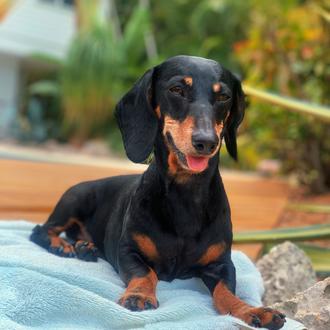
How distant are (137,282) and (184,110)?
55cm

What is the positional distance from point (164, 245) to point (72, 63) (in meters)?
12.9

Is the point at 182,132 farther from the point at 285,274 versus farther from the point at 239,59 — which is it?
the point at 239,59

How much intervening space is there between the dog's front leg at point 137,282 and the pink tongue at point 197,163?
1.21ft

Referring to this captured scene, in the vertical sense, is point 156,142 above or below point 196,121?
below

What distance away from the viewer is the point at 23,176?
24.2 feet

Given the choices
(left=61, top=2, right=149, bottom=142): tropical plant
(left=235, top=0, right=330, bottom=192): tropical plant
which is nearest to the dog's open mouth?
(left=235, top=0, right=330, bottom=192): tropical plant

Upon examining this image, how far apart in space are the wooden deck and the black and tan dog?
4.78 ft

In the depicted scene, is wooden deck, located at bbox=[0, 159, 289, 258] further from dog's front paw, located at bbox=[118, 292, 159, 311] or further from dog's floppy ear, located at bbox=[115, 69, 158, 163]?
dog's front paw, located at bbox=[118, 292, 159, 311]

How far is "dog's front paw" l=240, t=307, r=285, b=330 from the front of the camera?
5.99 ft

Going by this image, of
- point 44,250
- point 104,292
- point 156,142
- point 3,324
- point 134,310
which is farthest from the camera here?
point 44,250

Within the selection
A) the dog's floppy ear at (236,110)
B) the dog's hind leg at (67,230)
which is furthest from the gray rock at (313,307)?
the dog's hind leg at (67,230)

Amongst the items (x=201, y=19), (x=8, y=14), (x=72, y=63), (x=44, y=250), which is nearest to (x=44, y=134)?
(x=72, y=63)

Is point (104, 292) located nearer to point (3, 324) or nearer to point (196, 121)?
point (3, 324)

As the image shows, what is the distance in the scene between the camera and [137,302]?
1.89m
